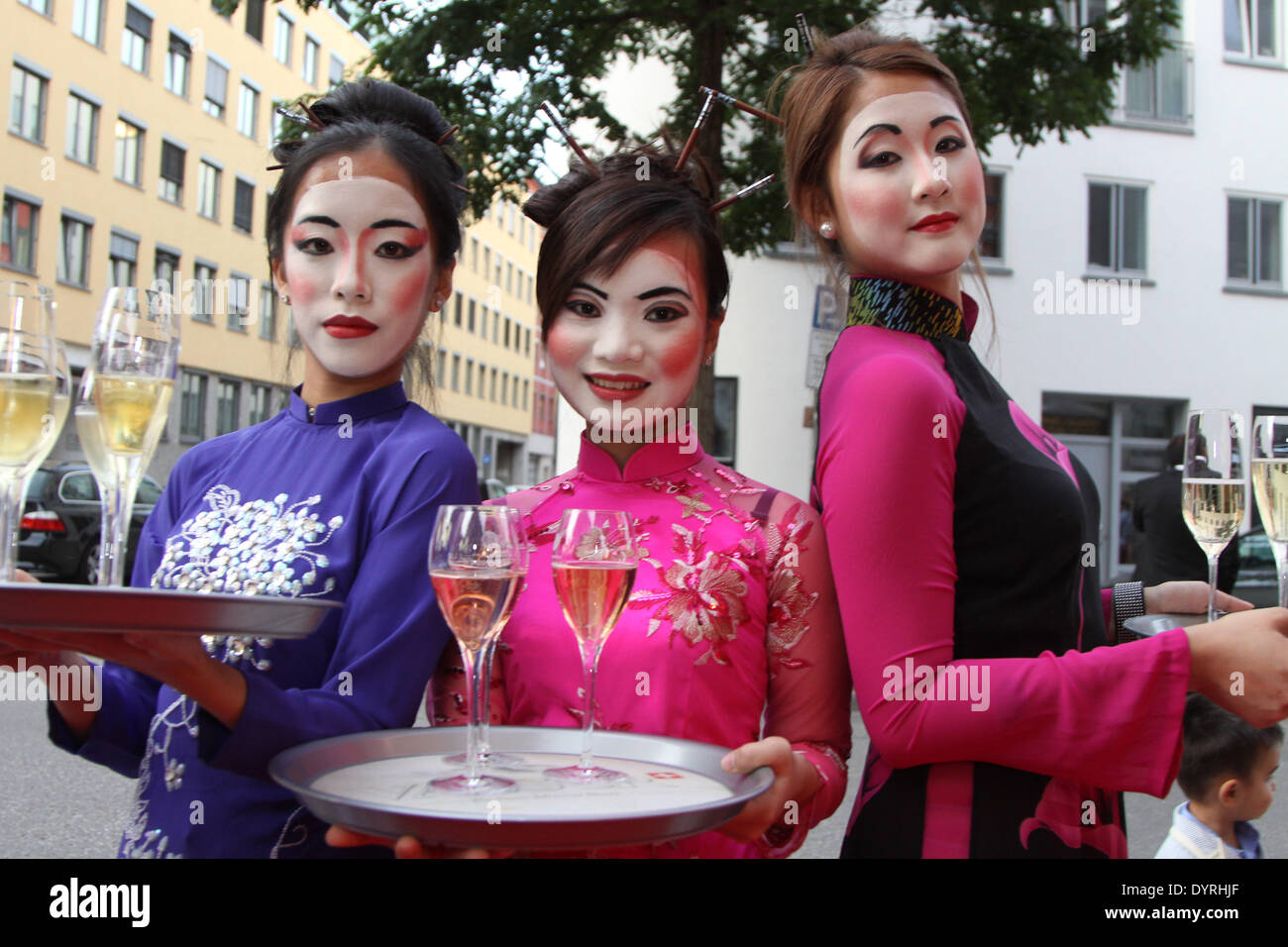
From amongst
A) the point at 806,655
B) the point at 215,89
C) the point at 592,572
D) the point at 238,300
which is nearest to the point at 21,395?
the point at 592,572

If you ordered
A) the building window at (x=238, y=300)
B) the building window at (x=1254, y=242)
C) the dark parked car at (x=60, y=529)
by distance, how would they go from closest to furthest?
the dark parked car at (x=60, y=529) → the building window at (x=1254, y=242) → the building window at (x=238, y=300)

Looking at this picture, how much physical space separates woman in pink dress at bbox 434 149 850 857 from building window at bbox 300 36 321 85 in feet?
129

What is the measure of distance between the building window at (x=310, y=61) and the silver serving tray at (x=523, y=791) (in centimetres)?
3997

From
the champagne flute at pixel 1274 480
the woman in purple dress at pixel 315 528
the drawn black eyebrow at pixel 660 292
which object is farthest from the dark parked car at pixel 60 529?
the champagne flute at pixel 1274 480

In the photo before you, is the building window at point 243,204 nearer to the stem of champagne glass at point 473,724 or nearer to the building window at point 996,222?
the building window at point 996,222

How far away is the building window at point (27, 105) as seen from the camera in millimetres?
24500

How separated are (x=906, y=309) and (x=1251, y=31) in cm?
1836

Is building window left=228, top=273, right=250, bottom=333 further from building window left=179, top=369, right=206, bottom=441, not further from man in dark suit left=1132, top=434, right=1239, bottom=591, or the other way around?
man in dark suit left=1132, top=434, right=1239, bottom=591

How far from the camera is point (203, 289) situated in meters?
32.5

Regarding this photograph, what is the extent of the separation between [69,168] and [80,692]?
28.1m

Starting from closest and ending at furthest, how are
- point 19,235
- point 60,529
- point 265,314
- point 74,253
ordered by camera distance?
point 60,529, point 19,235, point 74,253, point 265,314

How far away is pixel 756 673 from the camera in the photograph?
1972 mm

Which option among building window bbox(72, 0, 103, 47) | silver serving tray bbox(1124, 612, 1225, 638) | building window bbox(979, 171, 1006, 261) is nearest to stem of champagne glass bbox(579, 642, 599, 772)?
silver serving tray bbox(1124, 612, 1225, 638)

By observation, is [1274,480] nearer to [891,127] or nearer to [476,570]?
[891,127]
